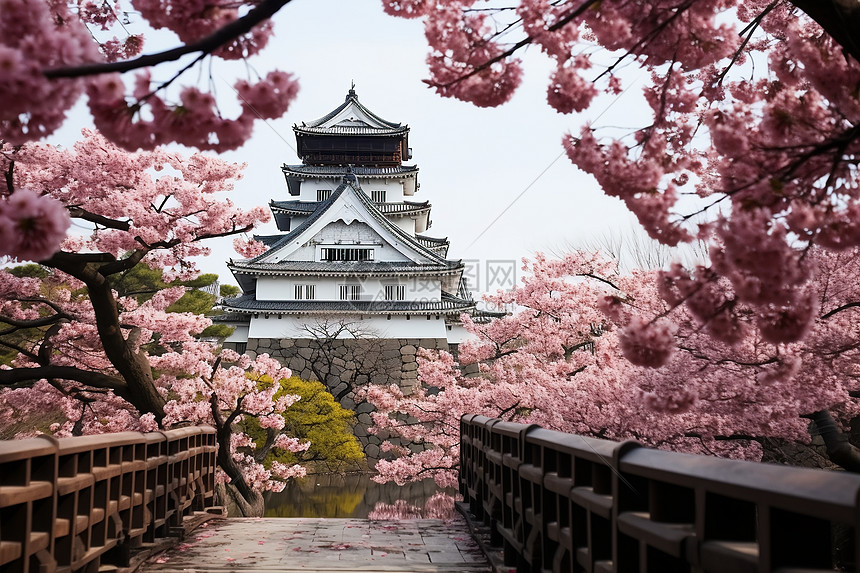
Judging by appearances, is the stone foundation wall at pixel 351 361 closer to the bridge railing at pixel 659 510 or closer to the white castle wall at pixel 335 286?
the white castle wall at pixel 335 286

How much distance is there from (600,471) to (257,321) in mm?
24200

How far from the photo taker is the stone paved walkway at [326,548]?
4652mm

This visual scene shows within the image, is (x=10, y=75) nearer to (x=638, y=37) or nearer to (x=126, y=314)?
(x=638, y=37)

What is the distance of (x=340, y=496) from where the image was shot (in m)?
19.0

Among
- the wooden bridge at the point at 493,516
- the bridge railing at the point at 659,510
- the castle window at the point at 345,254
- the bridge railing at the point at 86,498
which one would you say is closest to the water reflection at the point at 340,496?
the castle window at the point at 345,254

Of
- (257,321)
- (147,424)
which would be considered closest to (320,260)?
(257,321)

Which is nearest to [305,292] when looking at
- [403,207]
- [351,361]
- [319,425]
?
[351,361]

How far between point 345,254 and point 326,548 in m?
20.8

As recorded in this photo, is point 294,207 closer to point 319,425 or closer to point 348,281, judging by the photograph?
point 348,281

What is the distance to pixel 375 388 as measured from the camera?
55.6ft

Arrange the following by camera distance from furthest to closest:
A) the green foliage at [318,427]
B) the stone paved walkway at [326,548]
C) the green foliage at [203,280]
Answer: the green foliage at [203,280], the green foliage at [318,427], the stone paved walkway at [326,548]

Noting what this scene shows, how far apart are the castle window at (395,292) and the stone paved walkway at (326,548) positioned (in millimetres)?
18756

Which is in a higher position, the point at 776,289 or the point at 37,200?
the point at 37,200

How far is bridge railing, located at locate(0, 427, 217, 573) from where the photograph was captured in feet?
8.80
